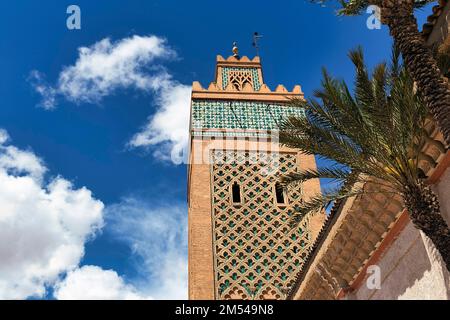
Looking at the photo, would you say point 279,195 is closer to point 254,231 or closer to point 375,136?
point 254,231

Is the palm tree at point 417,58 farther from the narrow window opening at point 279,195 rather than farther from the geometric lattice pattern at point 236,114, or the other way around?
the geometric lattice pattern at point 236,114

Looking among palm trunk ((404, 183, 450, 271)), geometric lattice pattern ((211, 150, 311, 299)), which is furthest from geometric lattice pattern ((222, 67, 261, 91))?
palm trunk ((404, 183, 450, 271))

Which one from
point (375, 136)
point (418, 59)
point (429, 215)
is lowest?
point (429, 215)

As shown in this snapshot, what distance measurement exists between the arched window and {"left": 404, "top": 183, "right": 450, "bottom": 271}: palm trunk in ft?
25.7

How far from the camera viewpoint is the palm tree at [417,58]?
14.3 feet

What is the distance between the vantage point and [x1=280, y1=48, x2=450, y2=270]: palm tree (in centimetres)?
480

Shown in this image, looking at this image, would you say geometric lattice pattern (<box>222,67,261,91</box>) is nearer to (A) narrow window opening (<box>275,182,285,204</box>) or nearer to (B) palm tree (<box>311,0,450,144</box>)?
(A) narrow window opening (<box>275,182,285,204</box>)

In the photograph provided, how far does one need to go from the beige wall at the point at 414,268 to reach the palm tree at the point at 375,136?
17.2 inches

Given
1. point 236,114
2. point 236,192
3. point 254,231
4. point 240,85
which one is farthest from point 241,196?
point 240,85

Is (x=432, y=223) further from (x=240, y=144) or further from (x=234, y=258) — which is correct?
(x=240, y=144)

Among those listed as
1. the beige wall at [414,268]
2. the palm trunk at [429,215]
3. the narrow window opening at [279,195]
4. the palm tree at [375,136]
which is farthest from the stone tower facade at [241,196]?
the palm trunk at [429,215]

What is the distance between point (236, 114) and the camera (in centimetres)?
1348

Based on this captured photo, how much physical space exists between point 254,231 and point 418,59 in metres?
7.82
